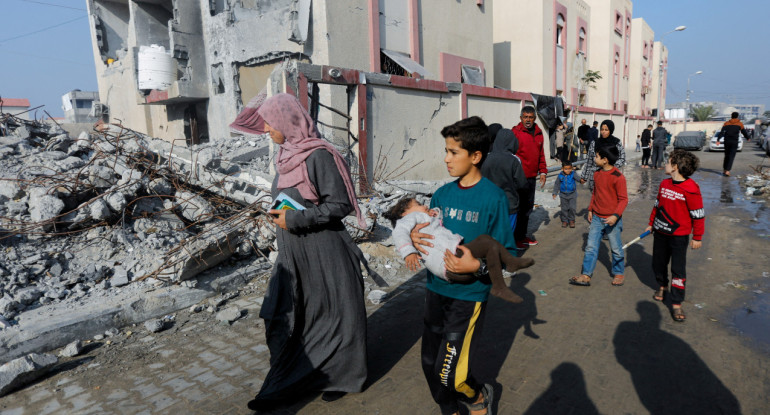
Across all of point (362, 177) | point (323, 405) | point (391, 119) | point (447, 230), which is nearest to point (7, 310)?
point (323, 405)

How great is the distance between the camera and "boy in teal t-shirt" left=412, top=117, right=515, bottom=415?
212 cm

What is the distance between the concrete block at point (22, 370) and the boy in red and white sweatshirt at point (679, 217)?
4954mm

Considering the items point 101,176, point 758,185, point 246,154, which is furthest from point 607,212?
point 758,185

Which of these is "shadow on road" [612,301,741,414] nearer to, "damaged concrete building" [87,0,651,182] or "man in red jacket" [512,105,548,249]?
"man in red jacket" [512,105,548,249]

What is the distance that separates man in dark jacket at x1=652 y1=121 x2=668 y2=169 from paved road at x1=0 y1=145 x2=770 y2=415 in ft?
37.0

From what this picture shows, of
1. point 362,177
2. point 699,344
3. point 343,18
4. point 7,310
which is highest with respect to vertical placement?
point 343,18

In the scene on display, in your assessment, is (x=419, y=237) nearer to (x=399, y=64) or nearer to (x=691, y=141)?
(x=399, y=64)

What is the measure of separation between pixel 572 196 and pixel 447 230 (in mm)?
5862

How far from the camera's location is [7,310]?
3.76m

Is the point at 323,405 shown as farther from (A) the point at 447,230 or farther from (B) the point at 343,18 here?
(B) the point at 343,18

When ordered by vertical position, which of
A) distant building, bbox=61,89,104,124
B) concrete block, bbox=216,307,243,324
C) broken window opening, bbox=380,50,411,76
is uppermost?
distant building, bbox=61,89,104,124

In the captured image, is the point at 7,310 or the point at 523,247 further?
the point at 523,247

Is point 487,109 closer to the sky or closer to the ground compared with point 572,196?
closer to the sky

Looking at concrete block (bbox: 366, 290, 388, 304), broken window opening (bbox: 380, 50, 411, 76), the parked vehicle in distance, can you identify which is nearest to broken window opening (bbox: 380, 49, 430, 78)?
broken window opening (bbox: 380, 50, 411, 76)
